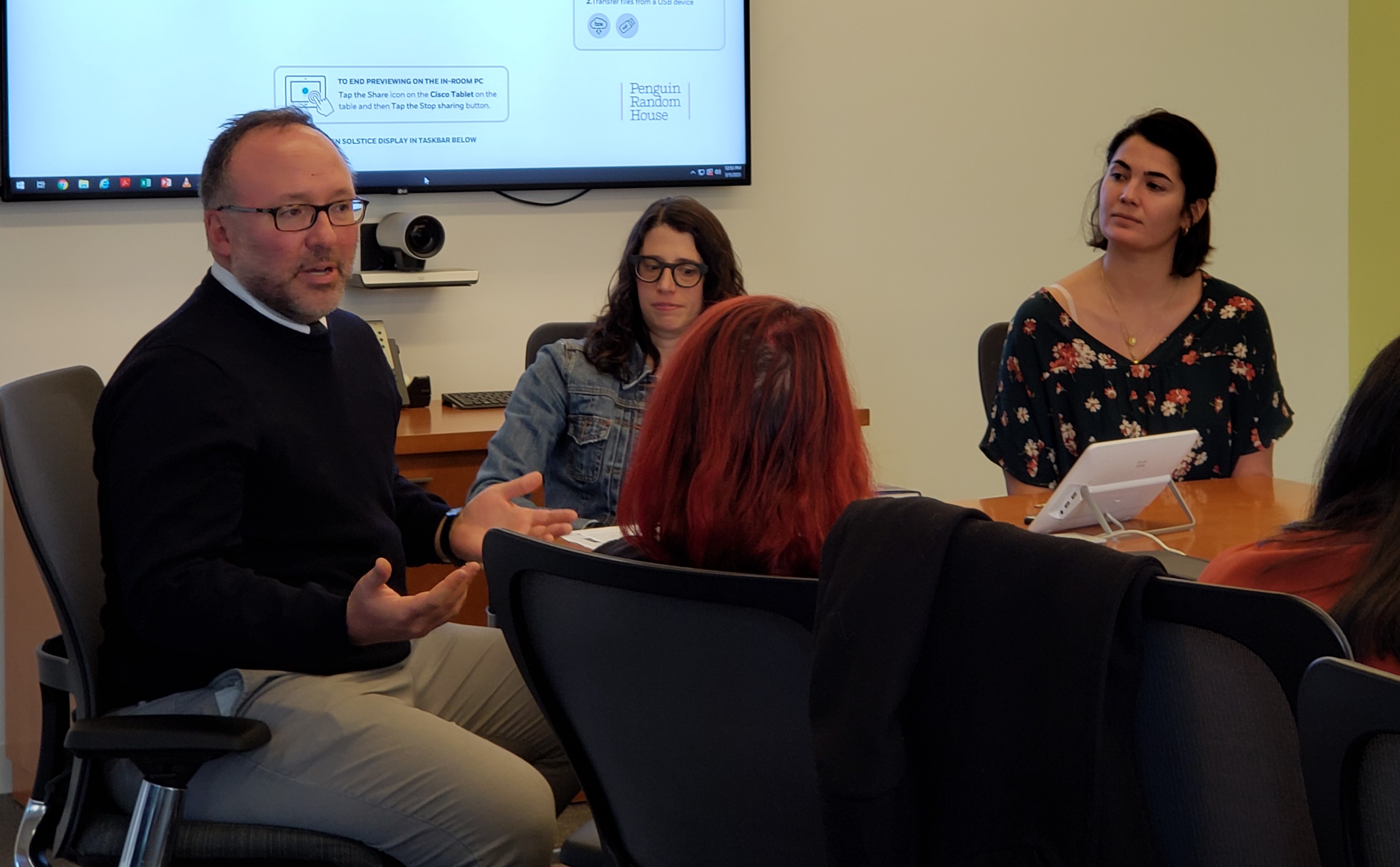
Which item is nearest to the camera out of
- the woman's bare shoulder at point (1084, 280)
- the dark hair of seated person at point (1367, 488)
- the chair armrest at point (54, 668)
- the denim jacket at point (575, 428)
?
the dark hair of seated person at point (1367, 488)

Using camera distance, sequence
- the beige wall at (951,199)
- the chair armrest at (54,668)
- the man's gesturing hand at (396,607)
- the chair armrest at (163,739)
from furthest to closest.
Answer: the beige wall at (951,199), the chair armrest at (54,668), the man's gesturing hand at (396,607), the chair armrest at (163,739)

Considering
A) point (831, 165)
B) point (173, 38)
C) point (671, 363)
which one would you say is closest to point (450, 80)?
point (173, 38)

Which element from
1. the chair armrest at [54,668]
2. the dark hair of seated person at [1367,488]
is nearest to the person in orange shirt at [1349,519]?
the dark hair of seated person at [1367,488]

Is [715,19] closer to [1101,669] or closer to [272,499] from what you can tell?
[272,499]

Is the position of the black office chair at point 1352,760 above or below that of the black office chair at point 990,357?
below

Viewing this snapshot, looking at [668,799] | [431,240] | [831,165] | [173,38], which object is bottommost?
[668,799]

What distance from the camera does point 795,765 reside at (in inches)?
43.6

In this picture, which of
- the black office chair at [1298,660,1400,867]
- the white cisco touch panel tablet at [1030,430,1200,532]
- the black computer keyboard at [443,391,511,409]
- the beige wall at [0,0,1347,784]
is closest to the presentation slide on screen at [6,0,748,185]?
the beige wall at [0,0,1347,784]

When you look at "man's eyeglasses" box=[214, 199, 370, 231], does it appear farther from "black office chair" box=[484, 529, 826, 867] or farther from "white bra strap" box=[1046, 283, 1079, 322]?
"white bra strap" box=[1046, 283, 1079, 322]

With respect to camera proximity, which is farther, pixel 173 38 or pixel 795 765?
pixel 173 38

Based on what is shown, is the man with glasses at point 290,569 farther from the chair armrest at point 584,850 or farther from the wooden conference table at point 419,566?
the wooden conference table at point 419,566

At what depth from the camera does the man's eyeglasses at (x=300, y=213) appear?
5.99 feet

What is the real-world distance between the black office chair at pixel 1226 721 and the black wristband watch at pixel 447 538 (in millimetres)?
1310

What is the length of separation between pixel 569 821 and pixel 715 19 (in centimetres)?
210
